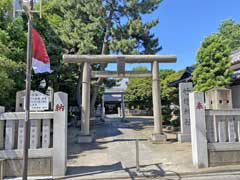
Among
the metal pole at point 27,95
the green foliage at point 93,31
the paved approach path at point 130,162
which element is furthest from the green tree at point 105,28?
the metal pole at point 27,95

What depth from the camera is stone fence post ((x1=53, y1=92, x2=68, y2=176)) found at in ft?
22.8

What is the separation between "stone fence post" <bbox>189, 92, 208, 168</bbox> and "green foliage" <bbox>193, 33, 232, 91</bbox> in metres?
3.53

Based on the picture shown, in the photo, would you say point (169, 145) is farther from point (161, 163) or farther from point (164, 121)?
point (164, 121)

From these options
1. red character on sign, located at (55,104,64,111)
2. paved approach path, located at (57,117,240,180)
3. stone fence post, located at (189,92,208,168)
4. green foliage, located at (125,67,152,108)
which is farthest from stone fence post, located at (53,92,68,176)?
green foliage, located at (125,67,152,108)

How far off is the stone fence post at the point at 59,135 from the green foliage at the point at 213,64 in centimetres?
636

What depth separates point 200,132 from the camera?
7.41m

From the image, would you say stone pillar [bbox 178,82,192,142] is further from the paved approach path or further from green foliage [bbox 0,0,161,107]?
green foliage [bbox 0,0,161,107]

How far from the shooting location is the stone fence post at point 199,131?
24.1 feet

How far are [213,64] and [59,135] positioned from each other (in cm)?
723

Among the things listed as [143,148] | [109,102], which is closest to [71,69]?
[143,148]

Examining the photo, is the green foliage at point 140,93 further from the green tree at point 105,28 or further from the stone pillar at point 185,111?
the stone pillar at point 185,111

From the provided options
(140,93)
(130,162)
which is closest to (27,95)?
(130,162)

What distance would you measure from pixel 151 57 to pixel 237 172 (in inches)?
252

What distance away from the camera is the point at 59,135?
7039 mm
